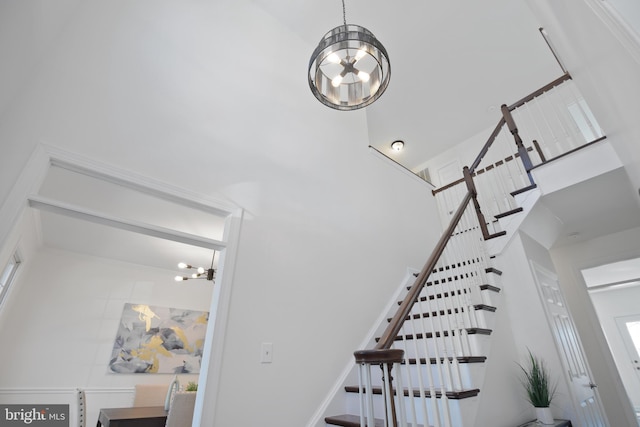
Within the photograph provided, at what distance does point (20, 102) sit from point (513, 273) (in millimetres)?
4175

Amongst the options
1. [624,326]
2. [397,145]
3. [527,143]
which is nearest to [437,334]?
[527,143]

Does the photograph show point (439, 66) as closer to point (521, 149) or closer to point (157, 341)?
point (521, 149)

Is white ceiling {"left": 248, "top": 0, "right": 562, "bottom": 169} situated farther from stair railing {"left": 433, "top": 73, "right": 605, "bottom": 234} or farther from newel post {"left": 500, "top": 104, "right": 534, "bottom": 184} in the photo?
newel post {"left": 500, "top": 104, "right": 534, "bottom": 184}

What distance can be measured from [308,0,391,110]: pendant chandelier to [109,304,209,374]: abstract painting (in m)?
4.79

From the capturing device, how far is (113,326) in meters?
4.73

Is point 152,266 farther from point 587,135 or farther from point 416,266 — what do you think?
point 587,135

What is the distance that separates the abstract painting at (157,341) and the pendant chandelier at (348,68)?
4794 mm

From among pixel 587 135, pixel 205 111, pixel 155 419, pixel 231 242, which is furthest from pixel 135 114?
pixel 587 135

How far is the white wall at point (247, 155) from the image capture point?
6.75 feet

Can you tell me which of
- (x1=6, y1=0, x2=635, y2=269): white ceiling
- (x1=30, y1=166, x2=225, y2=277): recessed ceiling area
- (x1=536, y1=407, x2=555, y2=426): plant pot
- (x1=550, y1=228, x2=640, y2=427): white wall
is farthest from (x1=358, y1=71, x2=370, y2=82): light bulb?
(x1=550, y1=228, x2=640, y2=427): white wall

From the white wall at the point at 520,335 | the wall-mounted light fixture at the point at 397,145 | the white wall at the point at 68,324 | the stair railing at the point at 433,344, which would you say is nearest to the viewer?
the stair railing at the point at 433,344

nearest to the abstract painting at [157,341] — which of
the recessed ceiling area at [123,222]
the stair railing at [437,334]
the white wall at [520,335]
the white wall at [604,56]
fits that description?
the recessed ceiling area at [123,222]

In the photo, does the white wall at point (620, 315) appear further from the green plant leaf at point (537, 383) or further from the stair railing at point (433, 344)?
the stair railing at point (433, 344)

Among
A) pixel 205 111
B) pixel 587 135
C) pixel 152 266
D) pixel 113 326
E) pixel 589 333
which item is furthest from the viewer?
pixel 152 266
